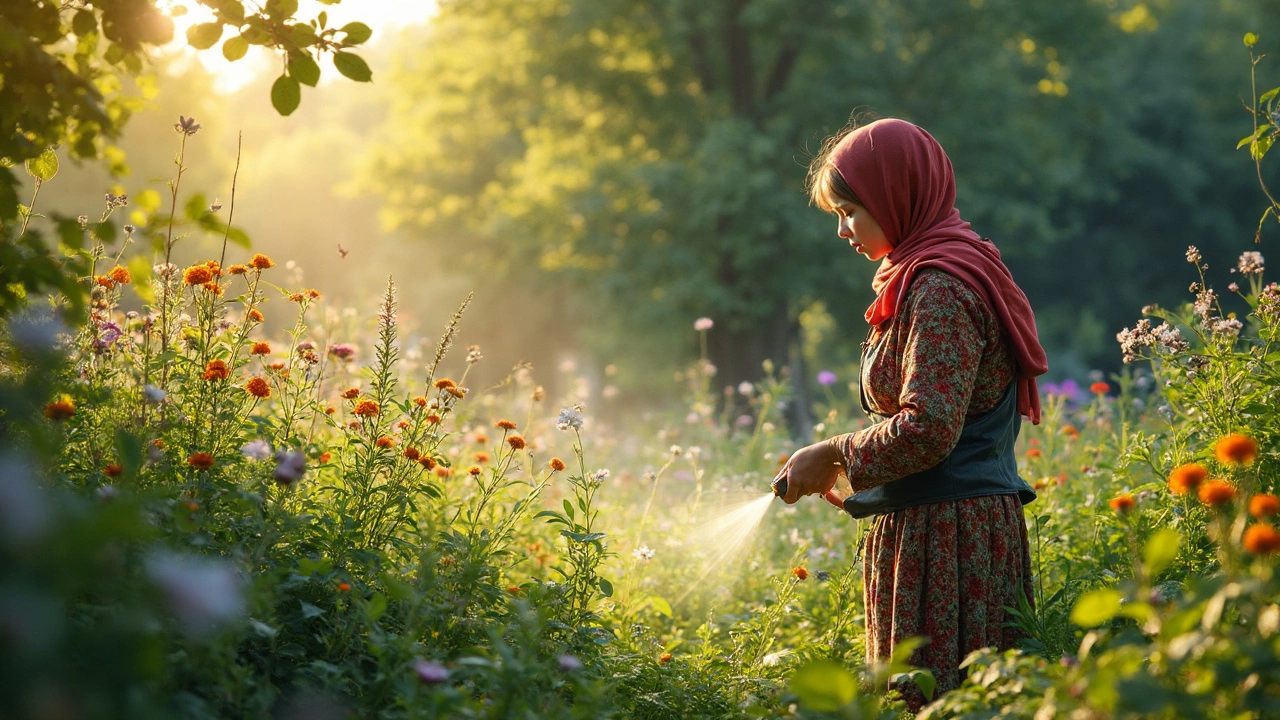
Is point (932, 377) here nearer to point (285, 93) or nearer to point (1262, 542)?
point (1262, 542)

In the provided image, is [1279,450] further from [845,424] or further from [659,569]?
[845,424]

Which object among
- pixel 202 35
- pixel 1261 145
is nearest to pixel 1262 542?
pixel 1261 145

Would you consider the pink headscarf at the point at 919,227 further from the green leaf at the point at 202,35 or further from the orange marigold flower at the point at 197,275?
the orange marigold flower at the point at 197,275

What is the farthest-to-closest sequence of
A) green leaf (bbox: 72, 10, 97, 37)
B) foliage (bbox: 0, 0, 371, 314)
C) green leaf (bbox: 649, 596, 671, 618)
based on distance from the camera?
1. green leaf (bbox: 649, 596, 671, 618)
2. green leaf (bbox: 72, 10, 97, 37)
3. foliage (bbox: 0, 0, 371, 314)

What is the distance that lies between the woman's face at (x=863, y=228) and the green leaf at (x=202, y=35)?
164cm

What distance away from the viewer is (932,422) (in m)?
2.19

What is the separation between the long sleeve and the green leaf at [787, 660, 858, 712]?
3.38 ft

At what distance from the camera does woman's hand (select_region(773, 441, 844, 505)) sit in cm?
247

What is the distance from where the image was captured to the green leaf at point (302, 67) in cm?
227

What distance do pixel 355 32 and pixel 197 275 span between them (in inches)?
32.9

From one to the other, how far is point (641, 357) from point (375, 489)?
17.1 metres

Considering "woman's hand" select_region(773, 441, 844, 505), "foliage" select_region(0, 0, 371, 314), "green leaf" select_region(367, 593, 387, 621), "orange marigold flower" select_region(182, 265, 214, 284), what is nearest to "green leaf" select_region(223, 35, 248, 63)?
"foliage" select_region(0, 0, 371, 314)

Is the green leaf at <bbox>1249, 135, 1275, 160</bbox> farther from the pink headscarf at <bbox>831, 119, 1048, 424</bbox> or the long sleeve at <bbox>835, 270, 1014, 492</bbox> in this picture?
the long sleeve at <bbox>835, 270, 1014, 492</bbox>

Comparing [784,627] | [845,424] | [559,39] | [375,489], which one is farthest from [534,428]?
[559,39]
